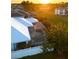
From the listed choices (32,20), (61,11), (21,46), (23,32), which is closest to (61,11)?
(61,11)

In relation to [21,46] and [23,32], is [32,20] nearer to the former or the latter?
[23,32]

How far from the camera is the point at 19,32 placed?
6.70ft

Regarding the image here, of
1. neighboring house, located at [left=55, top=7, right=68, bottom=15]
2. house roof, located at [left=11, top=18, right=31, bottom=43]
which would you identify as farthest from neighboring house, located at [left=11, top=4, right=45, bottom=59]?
neighboring house, located at [left=55, top=7, right=68, bottom=15]

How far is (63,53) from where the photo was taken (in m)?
1.98

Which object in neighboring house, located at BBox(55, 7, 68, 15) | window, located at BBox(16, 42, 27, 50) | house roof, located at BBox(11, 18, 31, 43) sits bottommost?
window, located at BBox(16, 42, 27, 50)

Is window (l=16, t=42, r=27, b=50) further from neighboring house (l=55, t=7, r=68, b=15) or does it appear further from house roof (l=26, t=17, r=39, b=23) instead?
neighboring house (l=55, t=7, r=68, b=15)

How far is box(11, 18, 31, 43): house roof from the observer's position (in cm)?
203

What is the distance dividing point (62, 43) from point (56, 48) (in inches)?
3.4

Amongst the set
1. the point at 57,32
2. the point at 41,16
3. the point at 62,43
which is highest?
the point at 41,16

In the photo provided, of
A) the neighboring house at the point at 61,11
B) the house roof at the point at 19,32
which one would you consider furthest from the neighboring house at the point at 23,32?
the neighboring house at the point at 61,11
